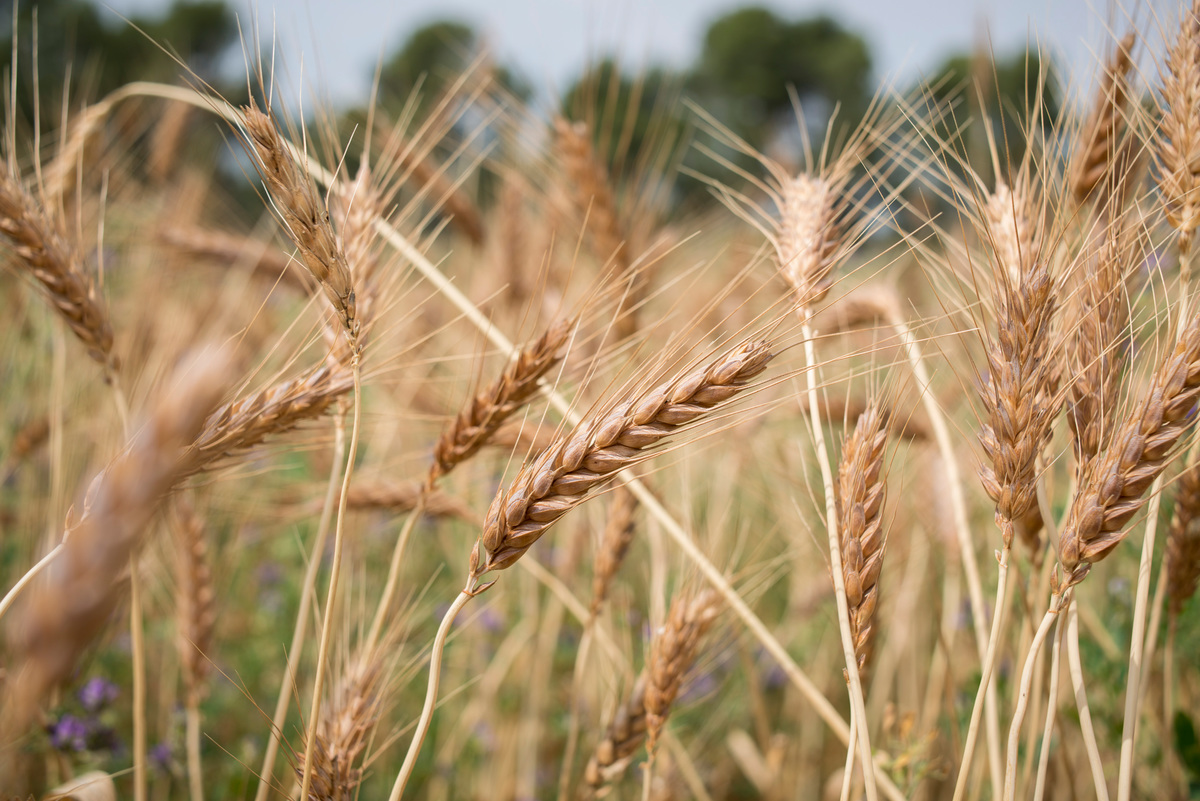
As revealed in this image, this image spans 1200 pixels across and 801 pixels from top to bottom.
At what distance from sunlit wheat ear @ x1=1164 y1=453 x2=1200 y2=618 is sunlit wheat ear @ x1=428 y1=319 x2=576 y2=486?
33.0 inches

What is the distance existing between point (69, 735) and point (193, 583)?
29cm

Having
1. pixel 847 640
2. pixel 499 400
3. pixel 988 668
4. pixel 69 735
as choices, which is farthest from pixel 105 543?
pixel 69 735

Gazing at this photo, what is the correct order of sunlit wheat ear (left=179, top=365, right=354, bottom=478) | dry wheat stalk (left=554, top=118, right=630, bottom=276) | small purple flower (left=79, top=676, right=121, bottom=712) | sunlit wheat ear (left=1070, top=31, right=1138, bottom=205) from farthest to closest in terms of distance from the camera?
1. dry wheat stalk (left=554, top=118, right=630, bottom=276)
2. small purple flower (left=79, top=676, right=121, bottom=712)
3. sunlit wheat ear (left=1070, top=31, right=1138, bottom=205)
4. sunlit wheat ear (left=179, top=365, right=354, bottom=478)

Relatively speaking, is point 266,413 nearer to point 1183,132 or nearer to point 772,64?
point 1183,132

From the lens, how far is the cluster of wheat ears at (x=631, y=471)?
62 centimetres

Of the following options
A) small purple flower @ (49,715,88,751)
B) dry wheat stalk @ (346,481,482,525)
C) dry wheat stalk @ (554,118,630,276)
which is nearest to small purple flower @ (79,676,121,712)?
small purple flower @ (49,715,88,751)

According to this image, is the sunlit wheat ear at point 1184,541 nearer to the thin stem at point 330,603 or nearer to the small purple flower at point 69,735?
the thin stem at point 330,603

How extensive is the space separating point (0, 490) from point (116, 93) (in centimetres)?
139

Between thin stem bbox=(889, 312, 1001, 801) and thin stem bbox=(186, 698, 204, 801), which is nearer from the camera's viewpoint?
thin stem bbox=(889, 312, 1001, 801)

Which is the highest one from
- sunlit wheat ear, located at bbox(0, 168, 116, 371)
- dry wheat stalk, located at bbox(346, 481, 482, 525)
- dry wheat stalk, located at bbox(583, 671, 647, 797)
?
sunlit wheat ear, located at bbox(0, 168, 116, 371)

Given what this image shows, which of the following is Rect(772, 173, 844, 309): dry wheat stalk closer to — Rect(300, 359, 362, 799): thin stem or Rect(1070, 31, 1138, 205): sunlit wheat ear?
Rect(1070, 31, 1138, 205): sunlit wheat ear

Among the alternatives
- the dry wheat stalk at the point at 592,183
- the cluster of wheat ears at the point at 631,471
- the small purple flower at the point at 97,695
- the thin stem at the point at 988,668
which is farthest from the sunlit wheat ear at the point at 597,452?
the small purple flower at the point at 97,695

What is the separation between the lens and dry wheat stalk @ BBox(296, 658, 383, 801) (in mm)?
724

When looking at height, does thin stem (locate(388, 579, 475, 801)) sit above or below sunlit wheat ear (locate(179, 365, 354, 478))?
below
